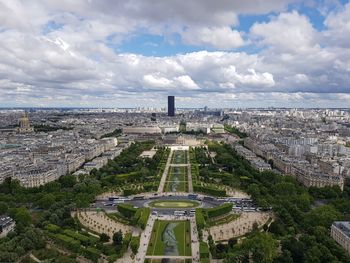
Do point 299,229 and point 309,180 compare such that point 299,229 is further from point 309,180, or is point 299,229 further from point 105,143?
point 105,143

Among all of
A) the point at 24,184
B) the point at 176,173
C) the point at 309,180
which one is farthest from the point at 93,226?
the point at 309,180

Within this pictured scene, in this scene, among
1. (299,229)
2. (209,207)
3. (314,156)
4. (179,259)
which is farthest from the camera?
(314,156)

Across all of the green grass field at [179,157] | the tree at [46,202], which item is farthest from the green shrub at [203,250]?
the green grass field at [179,157]

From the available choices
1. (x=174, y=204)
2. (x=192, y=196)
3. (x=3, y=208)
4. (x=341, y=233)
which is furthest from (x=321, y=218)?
(x=3, y=208)

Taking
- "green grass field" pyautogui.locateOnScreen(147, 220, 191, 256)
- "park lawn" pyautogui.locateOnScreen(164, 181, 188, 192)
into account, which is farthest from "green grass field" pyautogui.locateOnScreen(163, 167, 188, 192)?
"green grass field" pyautogui.locateOnScreen(147, 220, 191, 256)

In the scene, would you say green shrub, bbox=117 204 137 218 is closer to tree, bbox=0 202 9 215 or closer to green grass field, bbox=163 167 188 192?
green grass field, bbox=163 167 188 192
